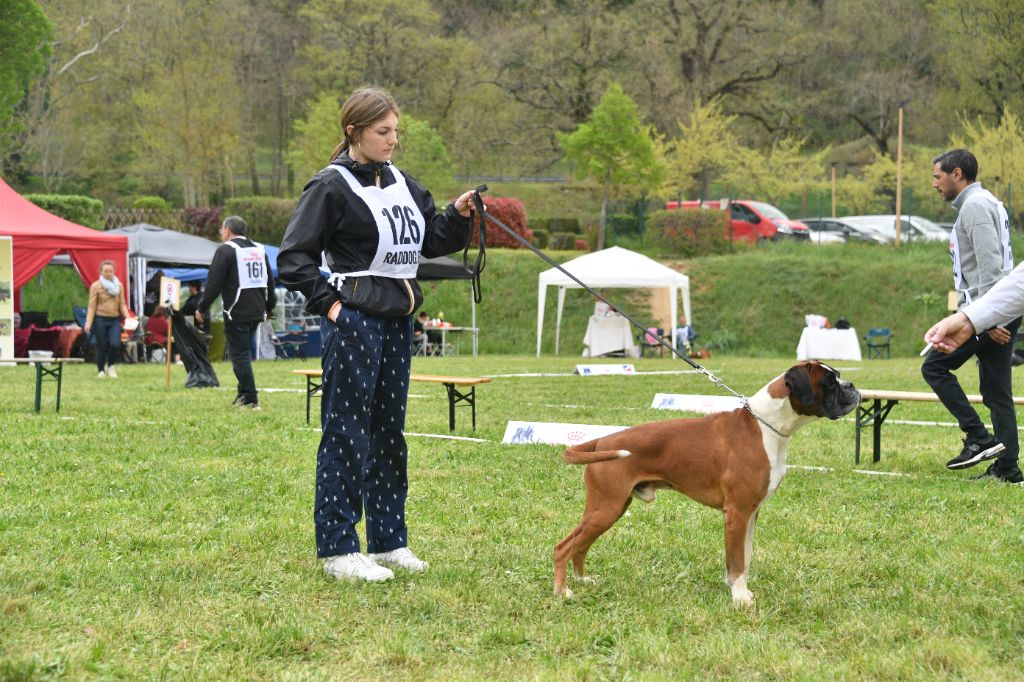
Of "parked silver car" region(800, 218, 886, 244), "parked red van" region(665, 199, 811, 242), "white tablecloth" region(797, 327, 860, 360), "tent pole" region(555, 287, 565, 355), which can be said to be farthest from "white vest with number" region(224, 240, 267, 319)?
"parked silver car" region(800, 218, 886, 244)

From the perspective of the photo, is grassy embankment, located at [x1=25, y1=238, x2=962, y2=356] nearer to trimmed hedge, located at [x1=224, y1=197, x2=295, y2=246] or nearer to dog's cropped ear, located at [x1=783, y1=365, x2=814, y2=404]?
trimmed hedge, located at [x1=224, y1=197, x2=295, y2=246]

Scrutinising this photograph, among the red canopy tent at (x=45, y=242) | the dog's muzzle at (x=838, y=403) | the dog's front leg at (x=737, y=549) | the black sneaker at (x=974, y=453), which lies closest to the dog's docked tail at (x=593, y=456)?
the dog's front leg at (x=737, y=549)

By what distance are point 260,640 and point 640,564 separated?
184cm

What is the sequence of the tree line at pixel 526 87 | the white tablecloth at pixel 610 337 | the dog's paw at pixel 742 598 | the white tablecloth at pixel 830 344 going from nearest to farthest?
1. the dog's paw at pixel 742 598
2. the white tablecloth at pixel 830 344
3. the white tablecloth at pixel 610 337
4. the tree line at pixel 526 87

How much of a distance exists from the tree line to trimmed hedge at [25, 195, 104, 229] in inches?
487

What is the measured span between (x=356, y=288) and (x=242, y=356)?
730 cm

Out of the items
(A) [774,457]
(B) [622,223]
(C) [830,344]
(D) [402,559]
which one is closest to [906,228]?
(B) [622,223]

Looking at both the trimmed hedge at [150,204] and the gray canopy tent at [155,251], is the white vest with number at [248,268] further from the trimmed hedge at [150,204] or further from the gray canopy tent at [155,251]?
the trimmed hedge at [150,204]

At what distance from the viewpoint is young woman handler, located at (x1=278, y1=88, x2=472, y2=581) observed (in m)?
4.53

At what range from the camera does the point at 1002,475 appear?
7.10 meters

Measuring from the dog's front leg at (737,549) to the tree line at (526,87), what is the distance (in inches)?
1412

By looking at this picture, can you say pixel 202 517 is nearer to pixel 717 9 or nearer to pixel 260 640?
pixel 260 640

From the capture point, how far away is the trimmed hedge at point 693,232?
3297 centimetres

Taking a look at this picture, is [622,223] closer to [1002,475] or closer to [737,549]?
[1002,475]
